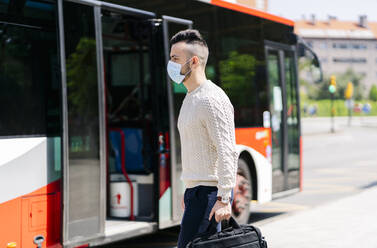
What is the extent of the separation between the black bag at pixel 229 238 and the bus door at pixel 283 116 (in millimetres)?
5745

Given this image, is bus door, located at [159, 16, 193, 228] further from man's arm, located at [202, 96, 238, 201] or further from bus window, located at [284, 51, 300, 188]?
man's arm, located at [202, 96, 238, 201]

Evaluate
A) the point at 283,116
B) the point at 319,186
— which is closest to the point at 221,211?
the point at 283,116

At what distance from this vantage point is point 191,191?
3695 mm

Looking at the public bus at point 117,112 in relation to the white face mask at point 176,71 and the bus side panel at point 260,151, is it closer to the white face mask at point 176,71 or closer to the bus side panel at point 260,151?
the bus side panel at point 260,151

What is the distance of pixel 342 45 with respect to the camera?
438 feet

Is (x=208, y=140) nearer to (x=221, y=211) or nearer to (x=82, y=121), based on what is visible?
(x=221, y=211)

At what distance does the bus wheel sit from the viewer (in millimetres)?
8359

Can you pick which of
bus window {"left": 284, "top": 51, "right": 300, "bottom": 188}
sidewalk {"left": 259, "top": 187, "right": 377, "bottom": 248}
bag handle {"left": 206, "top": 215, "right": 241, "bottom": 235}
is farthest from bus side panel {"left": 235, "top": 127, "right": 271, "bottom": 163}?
bag handle {"left": 206, "top": 215, "right": 241, "bottom": 235}

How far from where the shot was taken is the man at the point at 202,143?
350 cm

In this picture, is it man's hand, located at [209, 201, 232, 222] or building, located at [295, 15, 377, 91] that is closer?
man's hand, located at [209, 201, 232, 222]

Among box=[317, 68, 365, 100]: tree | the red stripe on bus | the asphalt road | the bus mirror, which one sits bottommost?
the asphalt road

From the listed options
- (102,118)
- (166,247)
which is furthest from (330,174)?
(102,118)

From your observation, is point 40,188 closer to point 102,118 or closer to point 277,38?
point 102,118

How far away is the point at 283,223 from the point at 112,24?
359cm
